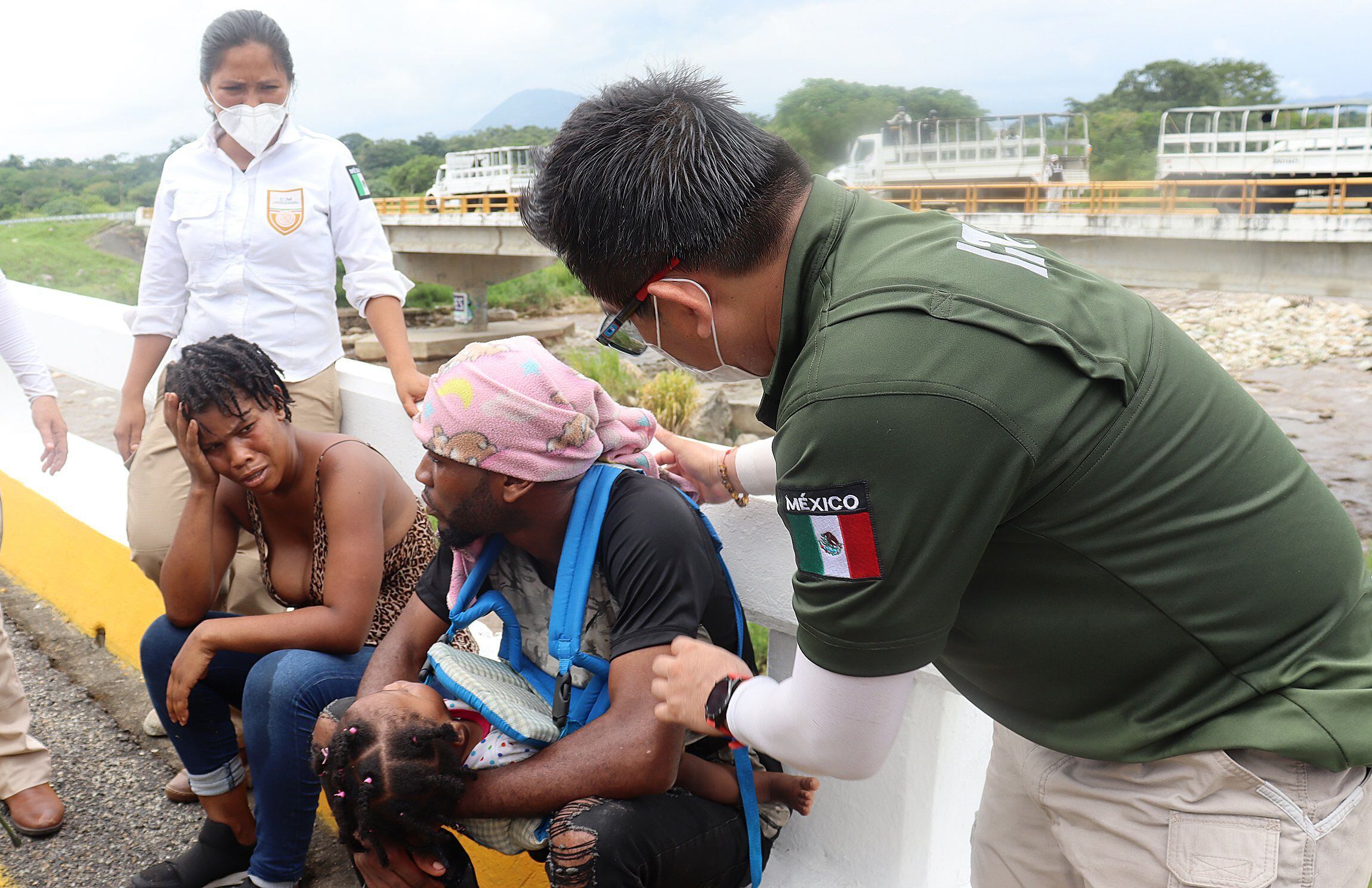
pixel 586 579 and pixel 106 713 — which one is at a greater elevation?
pixel 586 579

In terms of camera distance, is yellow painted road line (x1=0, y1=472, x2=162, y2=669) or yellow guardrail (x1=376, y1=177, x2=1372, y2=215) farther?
yellow guardrail (x1=376, y1=177, x2=1372, y2=215)

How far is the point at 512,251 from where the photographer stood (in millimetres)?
25438

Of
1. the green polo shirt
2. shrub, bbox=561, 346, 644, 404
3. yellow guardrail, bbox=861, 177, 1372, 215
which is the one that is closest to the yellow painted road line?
the green polo shirt

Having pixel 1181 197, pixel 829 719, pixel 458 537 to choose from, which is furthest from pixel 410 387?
pixel 1181 197

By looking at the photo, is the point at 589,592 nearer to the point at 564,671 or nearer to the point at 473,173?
the point at 564,671

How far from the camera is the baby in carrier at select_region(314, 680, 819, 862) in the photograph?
5.86ft

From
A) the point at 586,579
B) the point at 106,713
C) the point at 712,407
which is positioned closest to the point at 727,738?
the point at 586,579

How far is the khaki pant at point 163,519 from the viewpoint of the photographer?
2881 millimetres

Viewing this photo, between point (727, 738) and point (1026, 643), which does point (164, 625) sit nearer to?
point (727, 738)

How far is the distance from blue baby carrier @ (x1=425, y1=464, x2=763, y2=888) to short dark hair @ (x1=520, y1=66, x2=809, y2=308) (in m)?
0.65

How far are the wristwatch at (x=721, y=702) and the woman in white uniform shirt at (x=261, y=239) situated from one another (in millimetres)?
1959

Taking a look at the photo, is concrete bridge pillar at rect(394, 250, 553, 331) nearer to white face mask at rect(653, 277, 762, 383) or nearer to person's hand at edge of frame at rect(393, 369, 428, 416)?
person's hand at edge of frame at rect(393, 369, 428, 416)

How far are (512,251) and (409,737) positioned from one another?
24564 millimetres

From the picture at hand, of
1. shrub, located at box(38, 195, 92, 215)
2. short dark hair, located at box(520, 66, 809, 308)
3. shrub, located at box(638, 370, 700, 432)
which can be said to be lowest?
shrub, located at box(638, 370, 700, 432)
